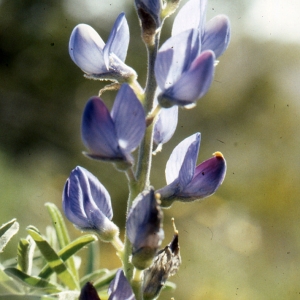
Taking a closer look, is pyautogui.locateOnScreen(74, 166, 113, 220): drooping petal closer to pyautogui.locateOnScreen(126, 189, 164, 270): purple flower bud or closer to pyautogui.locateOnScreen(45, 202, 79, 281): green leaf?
pyautogui.locateOnScreen(126, 189, 164, 270): purple flower bud

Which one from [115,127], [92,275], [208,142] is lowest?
[208,142]

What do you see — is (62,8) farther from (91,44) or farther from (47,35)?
(91,44)

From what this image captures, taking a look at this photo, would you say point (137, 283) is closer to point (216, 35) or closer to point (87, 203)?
point (87, 203)

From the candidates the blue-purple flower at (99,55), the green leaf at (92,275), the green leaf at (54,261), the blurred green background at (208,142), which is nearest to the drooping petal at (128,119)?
the blue-purple flower at (99,55)

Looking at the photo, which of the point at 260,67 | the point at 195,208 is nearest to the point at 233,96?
the point at 260,67

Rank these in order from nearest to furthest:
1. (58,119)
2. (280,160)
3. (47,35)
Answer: (280,160) < (58,119) < (47,35)

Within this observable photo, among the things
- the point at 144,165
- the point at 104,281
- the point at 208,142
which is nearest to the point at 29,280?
the point at 104,281

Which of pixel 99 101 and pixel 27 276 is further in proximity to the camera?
pixel 27 276
